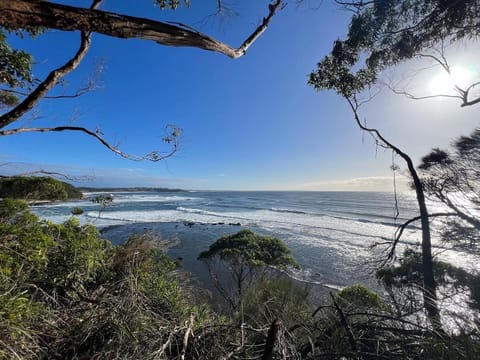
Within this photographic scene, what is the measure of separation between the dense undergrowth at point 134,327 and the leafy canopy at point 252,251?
6.89m

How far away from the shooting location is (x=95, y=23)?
1.30 m

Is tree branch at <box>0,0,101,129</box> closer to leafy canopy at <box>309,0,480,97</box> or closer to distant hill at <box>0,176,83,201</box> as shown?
distant hill at <box>0,176,83,201</box>

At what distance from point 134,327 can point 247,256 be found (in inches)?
323

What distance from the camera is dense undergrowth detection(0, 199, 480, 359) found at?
1.43 m

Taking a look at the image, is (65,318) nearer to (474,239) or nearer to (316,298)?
(474,239)

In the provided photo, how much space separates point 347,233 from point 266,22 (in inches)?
893

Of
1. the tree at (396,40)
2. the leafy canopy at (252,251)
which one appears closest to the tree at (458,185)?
the tree at (396,40)

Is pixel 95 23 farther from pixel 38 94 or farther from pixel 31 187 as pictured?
pixel 31 187

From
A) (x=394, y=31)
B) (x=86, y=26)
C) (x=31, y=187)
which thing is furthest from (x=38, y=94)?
(x=394, y=31)

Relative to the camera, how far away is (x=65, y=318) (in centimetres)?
241

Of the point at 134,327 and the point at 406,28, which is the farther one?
the point at 406,28

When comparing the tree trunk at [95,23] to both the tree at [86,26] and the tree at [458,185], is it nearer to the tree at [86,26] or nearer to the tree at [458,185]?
the tree at [86,26]

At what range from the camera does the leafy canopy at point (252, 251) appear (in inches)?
396

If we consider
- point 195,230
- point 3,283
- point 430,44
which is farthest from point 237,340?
point 195,230
